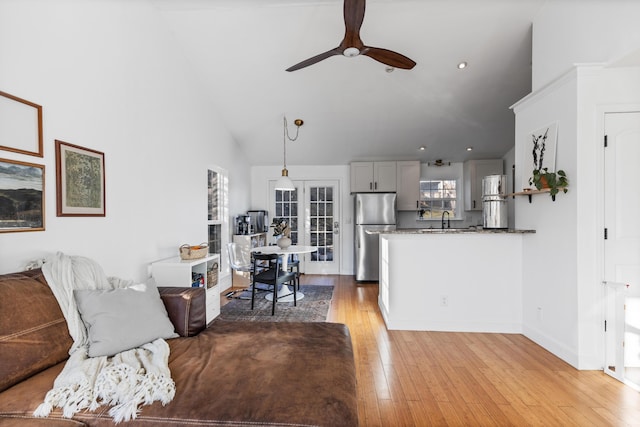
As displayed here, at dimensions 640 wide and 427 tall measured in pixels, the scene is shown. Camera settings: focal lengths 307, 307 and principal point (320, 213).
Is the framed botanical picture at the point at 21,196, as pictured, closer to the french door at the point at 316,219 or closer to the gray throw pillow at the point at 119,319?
the gray throw pillow at the point at 119,319

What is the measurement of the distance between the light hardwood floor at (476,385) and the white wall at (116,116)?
2.22 m

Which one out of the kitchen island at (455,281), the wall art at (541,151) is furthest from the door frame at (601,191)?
the kitchen island at (455,281)

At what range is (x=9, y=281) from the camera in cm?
149

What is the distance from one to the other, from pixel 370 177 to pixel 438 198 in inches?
56.6

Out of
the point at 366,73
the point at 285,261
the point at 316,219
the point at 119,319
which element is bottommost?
the point at 285,261

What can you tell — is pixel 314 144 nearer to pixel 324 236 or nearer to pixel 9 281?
pixel 324 236

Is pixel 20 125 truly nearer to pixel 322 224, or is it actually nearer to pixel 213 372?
pixel 213 372

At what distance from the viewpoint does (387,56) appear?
8.02 feet

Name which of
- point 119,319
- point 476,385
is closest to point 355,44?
point 119,319

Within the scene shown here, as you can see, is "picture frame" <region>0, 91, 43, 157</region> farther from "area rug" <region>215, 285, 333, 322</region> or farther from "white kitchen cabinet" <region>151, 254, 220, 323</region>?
"area rug" <region>215, 285, 333, 322</region>

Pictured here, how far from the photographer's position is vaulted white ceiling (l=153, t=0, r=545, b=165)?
3.07 metres

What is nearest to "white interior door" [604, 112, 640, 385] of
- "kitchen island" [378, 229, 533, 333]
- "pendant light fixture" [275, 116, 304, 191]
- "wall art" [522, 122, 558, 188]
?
"wall art" [522, 122, 558, 188]

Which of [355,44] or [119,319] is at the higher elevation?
[355,44]

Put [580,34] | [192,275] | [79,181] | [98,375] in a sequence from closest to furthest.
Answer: [98,375] < [79,181] < [580,34] < [192,275]
